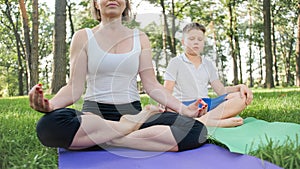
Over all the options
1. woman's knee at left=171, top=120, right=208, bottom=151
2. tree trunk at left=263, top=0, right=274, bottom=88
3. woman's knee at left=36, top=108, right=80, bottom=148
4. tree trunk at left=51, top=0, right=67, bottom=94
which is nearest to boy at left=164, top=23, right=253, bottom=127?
woman's knee at left=171, top=120, right=208, bottom=151

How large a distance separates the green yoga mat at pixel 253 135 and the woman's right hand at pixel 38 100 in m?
0.92

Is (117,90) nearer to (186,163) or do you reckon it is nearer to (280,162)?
(186,163)

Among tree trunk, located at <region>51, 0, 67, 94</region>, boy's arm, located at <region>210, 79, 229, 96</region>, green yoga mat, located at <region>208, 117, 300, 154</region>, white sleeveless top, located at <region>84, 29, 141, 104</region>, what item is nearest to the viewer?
green yoga mat, located at <region>208, 117, 300, 154</region>

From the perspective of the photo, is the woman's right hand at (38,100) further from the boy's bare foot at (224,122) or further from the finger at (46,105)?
the boy's bare foot at (224,122)

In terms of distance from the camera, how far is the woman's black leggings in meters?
1.75

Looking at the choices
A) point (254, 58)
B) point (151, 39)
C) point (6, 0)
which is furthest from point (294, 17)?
point (151, 39)

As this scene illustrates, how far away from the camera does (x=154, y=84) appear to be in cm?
226

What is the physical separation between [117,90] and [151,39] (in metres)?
0.43

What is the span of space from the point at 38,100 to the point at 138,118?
0.58 meters

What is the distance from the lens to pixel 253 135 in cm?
226

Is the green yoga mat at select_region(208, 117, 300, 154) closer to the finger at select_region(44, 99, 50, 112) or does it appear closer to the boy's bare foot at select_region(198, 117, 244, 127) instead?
the boy's bare foot at select_region(198, 117, 244, 127)

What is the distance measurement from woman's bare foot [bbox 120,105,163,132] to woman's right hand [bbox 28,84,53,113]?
42 cm

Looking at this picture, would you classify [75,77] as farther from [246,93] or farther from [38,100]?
[246,93]

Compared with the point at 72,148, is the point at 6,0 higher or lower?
higher
